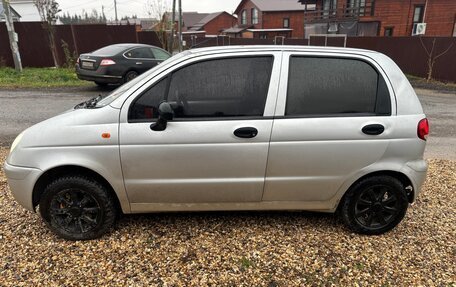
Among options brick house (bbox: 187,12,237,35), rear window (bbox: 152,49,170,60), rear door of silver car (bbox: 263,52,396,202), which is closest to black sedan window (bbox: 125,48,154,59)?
rear window (bbox: 152,49,170,60)

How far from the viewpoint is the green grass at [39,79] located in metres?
12.6

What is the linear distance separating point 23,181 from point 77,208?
0.51 m

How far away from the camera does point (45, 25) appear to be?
15.6 meters

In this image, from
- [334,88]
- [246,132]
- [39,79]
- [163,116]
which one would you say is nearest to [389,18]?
[39,79]

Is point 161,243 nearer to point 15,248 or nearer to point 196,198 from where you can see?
point 196,198

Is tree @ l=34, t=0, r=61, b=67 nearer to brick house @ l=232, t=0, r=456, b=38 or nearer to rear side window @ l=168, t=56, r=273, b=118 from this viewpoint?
rear side window @ l=168, t=56, r=273, b=118

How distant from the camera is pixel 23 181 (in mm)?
3049

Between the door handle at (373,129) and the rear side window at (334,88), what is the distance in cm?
12

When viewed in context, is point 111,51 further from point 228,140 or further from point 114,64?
point 228,140

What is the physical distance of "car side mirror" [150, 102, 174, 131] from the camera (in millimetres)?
2855

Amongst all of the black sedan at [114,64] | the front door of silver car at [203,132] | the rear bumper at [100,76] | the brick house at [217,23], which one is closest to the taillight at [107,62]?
the black sedan at [114,64]

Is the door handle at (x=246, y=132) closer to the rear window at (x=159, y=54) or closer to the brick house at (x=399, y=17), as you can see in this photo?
the rear window at (x=159, y=54)

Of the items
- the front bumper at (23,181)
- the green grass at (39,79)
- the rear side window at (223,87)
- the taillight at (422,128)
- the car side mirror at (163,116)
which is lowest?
the green grass at (39,79)

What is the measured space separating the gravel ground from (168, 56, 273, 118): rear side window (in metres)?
1.16
